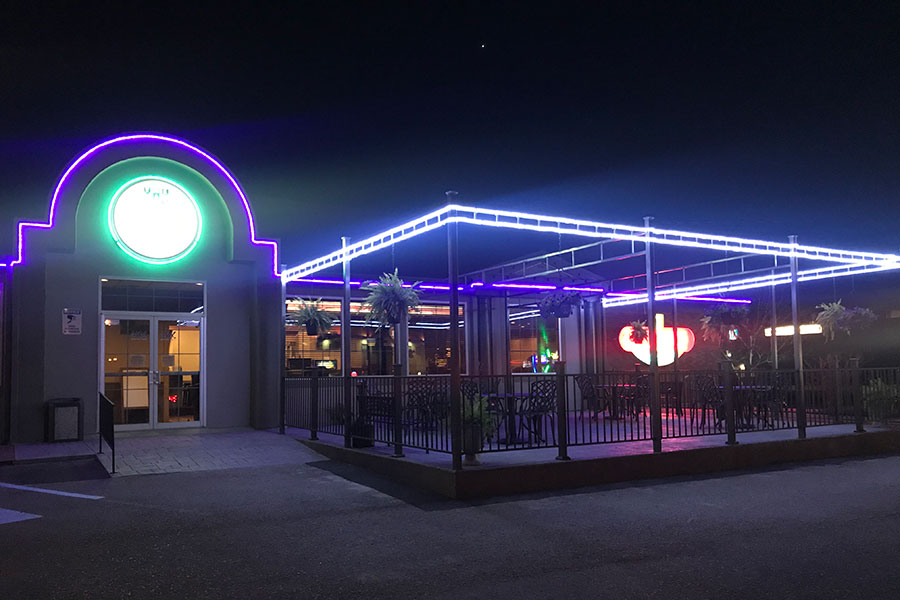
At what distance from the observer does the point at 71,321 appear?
41.7ft

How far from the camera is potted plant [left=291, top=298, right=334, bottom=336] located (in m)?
15.3

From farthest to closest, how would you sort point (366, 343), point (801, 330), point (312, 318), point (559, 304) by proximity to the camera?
point (801, 330) < point (366, 343) < point (559, 304) < point (312, 318)

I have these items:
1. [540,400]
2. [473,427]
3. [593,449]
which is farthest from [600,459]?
[473,427]

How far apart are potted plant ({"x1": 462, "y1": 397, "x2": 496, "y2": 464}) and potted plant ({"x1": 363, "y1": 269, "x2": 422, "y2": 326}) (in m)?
4.86

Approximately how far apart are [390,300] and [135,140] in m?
5.88

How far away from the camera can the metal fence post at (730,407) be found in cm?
998

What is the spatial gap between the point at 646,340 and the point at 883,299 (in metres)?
8.23

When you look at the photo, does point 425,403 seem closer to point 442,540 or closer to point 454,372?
point 454,372

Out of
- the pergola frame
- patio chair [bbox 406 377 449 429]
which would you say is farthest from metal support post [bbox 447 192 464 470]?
patio chair [bbox 406 377 449 429]

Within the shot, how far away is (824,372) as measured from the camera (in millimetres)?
11898

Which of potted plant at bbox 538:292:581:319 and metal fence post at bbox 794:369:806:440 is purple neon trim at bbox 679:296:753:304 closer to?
potted plant at bbox 538:292:581:319

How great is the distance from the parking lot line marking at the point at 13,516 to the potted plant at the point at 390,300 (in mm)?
7059

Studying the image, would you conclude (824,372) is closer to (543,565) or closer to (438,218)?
(438,218)

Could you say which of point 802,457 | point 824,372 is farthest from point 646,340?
point 802,457
